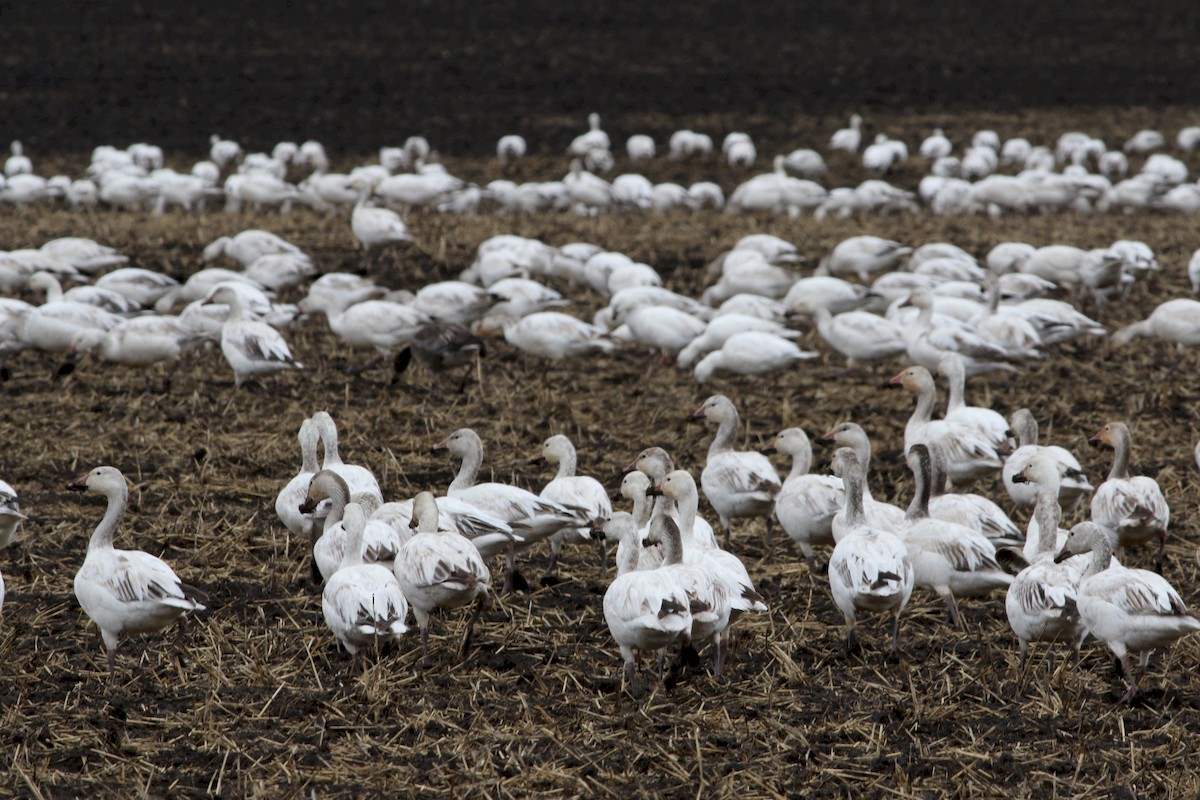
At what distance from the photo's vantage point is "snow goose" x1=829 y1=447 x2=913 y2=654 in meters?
5.16

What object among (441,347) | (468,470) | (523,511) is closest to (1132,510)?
(523,511)

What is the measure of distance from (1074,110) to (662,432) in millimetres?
21701

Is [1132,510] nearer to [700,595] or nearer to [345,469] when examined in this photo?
[700,595]

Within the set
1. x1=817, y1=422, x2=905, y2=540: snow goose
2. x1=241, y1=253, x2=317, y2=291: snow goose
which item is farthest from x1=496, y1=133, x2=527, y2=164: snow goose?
x1=817, y1=422, x2=905, y2=540: snow goose

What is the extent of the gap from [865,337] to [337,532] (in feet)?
17.0

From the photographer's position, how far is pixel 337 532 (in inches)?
221

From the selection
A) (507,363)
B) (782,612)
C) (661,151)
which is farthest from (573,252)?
(661,151)

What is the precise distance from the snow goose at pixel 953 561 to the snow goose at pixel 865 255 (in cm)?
707

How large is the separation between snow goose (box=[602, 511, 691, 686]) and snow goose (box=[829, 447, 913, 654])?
30.6 inches

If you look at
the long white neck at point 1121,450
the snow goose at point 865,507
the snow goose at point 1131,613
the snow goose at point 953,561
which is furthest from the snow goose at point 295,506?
the long white neck at point 1121,450

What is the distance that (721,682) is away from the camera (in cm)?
499

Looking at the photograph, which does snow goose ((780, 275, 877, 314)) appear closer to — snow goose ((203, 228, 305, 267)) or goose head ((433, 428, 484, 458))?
snow goose ((203, 228, 305, 267))

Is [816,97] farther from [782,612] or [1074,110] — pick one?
[782,612]

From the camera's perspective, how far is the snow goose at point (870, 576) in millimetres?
5156
